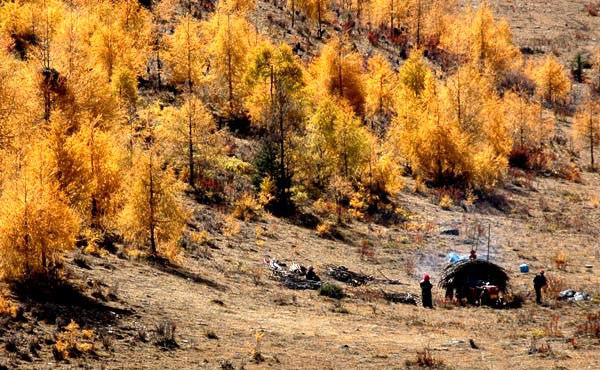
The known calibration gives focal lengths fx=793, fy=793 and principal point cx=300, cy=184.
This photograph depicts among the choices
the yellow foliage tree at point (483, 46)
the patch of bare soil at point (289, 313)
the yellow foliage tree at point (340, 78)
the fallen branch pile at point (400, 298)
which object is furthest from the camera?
the yellow foliage tree at point (483, 46)

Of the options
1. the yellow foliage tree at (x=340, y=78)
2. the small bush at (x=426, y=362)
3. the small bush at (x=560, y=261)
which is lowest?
the small bush at (x=560, y=261)

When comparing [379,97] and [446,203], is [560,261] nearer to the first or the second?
[446,203]

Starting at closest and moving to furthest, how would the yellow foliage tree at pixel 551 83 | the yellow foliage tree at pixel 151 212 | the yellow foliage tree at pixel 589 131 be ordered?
the yellow foliage tree at pixel 151 212 → the yellow foliage tree at pixel 589 131 → the yellow foliage tree at pixel 551 83

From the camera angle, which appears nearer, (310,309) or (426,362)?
(426,362)

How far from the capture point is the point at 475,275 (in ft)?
105

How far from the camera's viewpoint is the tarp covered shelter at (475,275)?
104ft

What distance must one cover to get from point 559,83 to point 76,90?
178 ft

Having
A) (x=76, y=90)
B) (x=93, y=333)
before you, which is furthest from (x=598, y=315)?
(x=76, y=90)

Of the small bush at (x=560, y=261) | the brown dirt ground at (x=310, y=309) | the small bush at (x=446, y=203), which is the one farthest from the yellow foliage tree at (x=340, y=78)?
the small bush at (x=560, y=261)

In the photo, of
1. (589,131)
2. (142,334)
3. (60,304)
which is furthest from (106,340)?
(589,131)

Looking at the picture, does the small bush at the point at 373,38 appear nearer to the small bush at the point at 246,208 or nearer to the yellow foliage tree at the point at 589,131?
the yellow foliage tree at the point at 589,131

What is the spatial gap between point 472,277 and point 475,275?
15 centimetres

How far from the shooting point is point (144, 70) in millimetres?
62344

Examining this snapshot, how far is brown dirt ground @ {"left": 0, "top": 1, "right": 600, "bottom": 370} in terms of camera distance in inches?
841
